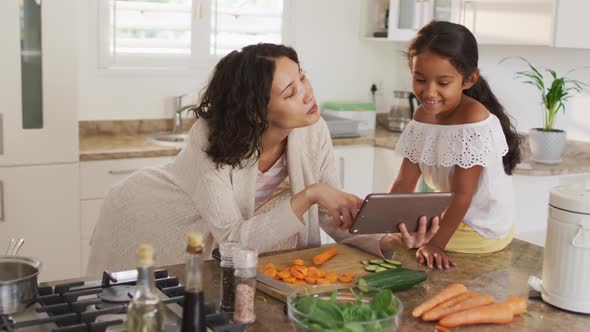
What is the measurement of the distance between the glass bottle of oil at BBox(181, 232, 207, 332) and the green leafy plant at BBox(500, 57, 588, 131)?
2660 millimetres

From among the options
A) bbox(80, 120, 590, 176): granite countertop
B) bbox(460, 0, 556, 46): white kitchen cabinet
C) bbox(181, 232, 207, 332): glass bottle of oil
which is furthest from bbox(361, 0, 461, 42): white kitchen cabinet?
bbox(181, 232, 207, 332): glass bottle of oil

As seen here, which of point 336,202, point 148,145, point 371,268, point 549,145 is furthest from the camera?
point 148,145

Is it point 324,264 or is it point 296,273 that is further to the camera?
point 324,264

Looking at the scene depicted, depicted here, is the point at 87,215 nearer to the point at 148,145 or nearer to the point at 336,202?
the point at 148,145

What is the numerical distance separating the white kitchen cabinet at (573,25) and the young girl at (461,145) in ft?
4.58

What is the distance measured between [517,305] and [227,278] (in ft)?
2.01

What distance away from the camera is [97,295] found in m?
1.66

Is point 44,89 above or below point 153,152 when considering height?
above

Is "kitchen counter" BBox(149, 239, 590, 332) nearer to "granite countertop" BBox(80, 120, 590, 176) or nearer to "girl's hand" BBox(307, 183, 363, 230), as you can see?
"girl's hand" BBox(307, 183, 363, 230)

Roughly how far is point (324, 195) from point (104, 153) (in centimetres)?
178

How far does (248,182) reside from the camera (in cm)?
223

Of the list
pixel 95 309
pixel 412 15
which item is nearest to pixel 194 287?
pixel 95 309

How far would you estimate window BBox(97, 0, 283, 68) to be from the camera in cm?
411

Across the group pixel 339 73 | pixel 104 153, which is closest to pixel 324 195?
pixel 104 153
